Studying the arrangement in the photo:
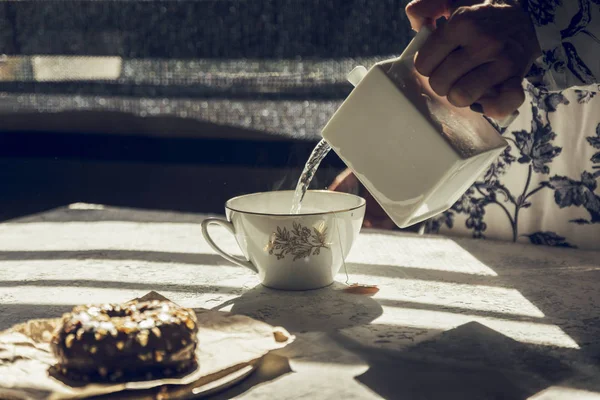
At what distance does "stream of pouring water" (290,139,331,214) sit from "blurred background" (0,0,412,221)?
92 centimetres

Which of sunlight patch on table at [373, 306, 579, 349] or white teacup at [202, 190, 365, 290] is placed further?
white teacup at [202, 190, 365, 290]

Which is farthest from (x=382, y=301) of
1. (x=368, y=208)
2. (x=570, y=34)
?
(x=368, y=208)

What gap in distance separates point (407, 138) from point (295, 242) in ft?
0.75

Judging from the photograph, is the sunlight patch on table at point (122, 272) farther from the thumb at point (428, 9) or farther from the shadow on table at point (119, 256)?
the thumb at point (428, 9)

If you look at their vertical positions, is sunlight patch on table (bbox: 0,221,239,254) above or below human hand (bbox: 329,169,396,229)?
below

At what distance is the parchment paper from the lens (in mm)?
648

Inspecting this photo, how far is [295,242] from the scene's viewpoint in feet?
3.07

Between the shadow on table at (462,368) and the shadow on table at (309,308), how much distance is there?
0.19 ft

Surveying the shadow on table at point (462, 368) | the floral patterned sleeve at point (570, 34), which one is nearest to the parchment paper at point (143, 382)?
the shadow on table at point (462, 368)

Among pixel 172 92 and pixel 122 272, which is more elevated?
pixel 172 92

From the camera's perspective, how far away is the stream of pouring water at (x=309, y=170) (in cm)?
96

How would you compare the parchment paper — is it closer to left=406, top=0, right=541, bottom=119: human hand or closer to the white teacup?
the white teacup

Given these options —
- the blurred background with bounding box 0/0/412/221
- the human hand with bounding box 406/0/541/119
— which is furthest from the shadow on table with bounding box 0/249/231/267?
the blurred background with bounding box 0/0/412/221

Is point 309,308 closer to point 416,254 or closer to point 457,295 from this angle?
point 457,295
